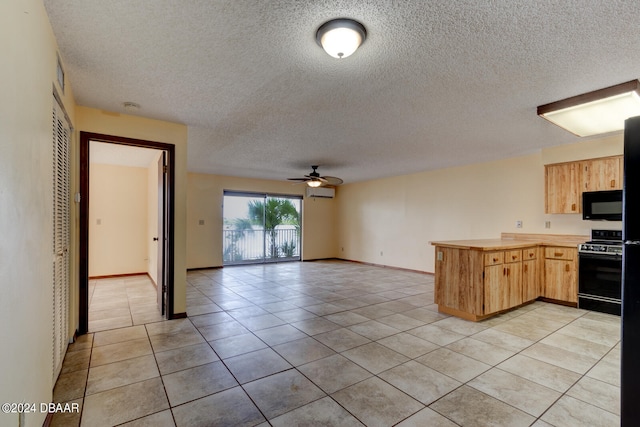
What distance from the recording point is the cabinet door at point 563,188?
4504 mm

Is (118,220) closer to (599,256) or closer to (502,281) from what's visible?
(502,281)

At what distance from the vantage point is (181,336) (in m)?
3.16

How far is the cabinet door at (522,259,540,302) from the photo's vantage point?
4.33 meters

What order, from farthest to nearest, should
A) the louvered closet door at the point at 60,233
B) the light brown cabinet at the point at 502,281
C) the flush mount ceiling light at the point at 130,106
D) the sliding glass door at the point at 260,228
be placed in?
the sliding glass door at the point at 260,228
the light brown cabinet at the point at 502,281
the flush mount ceiling light at the point at 130,106
the louvered closet door at the point at 60,233

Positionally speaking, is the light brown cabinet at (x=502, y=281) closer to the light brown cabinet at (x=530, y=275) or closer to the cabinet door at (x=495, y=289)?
the cabinet door at (x=495, y=289)

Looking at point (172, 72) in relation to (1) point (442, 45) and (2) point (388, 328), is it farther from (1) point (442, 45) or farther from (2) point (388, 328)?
(2) point (388, 328)

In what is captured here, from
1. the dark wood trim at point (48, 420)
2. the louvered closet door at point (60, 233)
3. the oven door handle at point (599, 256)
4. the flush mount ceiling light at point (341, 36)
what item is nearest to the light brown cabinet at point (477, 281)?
the oven door handle at point (599, 256)

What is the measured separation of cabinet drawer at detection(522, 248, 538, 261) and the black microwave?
804 mm

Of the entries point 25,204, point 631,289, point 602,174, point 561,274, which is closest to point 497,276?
point 561,274

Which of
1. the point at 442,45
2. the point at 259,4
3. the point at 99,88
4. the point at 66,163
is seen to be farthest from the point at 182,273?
the point at 442,45

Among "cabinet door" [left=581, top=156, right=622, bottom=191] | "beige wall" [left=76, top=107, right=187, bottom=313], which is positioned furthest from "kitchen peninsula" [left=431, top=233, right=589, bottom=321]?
"beige wall" [left=76, top=107, right=187, bottom=313]

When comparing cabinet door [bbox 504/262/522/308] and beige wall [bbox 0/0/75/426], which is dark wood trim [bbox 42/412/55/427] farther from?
cabinet door [bbox 504/262/522/308]

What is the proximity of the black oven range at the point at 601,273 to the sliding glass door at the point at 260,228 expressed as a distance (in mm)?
6629

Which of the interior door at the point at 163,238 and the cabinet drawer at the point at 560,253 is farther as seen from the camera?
the cabinet drawer at the point at 560,253
